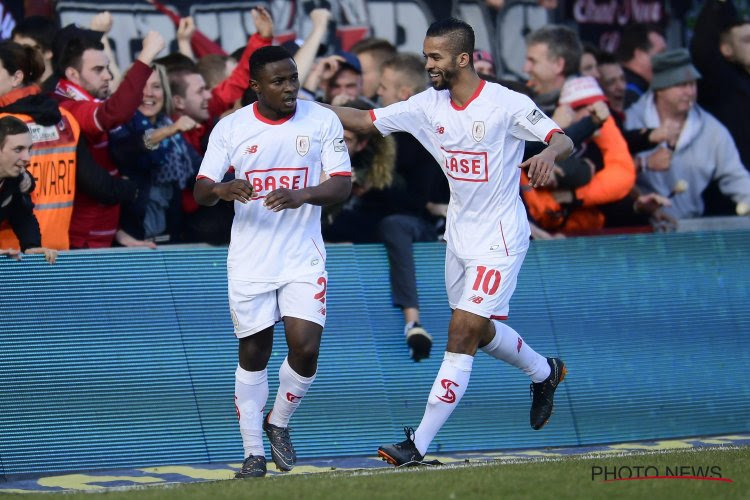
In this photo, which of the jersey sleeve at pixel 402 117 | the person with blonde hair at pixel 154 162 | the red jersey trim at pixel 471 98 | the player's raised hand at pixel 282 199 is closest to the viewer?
the player's raised hand at pixel 282 199

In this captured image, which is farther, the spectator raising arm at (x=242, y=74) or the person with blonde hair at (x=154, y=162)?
the spectator raising arm at (x=242, y=74)

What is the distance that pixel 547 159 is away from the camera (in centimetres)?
850

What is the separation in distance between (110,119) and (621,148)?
4.34 metres

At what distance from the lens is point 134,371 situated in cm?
982

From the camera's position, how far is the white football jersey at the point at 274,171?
8648 millimetres

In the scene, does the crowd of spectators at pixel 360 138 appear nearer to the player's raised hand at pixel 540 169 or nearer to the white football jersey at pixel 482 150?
the white football jersey at pixel 482 150

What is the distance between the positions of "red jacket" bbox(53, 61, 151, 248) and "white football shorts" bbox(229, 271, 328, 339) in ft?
6.27

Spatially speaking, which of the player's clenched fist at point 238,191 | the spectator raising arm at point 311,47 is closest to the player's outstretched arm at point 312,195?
the player's clenched fist at point 238,191

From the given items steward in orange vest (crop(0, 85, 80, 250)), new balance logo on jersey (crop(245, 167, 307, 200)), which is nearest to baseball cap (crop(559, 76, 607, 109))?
new balance logo on jersey (crop(245, 167, 307, 200))

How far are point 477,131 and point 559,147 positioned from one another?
53 centimetres

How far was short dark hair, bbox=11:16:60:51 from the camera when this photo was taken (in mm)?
11367

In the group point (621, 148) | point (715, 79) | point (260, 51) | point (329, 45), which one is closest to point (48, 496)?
point (260, 51)

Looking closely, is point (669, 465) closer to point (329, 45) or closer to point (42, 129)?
point (42, 129)

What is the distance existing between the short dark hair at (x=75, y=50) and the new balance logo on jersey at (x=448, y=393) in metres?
3.67
